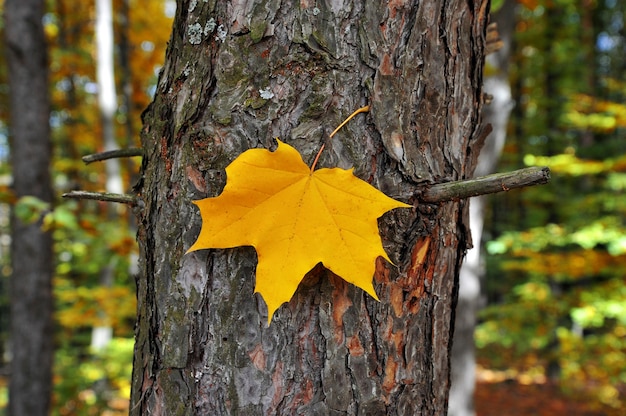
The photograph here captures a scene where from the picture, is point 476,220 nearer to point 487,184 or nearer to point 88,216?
point 88,216

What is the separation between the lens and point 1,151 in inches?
575

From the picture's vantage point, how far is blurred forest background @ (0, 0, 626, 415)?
15.7 ft

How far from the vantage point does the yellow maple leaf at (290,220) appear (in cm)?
85

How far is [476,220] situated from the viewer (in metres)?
3.95

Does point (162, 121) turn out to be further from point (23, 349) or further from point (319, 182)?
point (23, 349)

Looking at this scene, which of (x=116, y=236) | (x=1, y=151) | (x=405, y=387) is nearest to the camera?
(x=405, y=387)

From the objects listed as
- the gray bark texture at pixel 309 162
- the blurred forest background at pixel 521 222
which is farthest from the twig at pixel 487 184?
the blurred forest background at pixel 521 222

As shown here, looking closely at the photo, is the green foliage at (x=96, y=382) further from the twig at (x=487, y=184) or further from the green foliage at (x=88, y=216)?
the twig at (x=487, y=184)

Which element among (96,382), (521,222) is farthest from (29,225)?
(521,222)

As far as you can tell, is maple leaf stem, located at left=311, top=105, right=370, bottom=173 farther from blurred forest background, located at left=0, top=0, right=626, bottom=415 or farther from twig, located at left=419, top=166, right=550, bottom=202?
blurred forest background, located at left=0, top=0, right=626, bottom=415

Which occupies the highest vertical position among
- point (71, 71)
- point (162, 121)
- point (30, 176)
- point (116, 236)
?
point (71, 71)

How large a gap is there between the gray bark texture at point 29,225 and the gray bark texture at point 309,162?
3.31 metres

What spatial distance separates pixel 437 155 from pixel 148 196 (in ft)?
2.09

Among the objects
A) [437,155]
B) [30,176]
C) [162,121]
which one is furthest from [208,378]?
[30,176]
